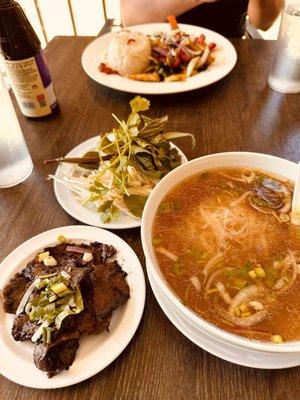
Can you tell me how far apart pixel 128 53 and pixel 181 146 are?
0.70 metres

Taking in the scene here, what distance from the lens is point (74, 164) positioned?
1.18 meters

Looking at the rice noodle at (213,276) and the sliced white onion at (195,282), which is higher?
the sliced white onion at (195,282)

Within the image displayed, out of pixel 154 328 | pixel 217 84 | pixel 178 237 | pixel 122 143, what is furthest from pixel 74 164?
pixel 217 84

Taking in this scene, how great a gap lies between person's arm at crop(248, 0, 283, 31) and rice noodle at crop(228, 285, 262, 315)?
2.20 m

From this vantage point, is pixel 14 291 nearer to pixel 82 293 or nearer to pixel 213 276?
pixel 82 293

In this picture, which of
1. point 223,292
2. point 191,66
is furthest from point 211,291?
point 191,66

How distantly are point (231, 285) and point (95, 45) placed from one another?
164 centimetres

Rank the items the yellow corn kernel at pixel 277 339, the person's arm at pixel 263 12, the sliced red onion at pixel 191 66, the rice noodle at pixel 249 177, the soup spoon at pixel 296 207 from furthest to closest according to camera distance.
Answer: the person's arm at pixel 263 12 → the sliced red onion at pixel 191 66 → the rice noodle at pixel 249 177 → the soup spoon at pixel 296 207 → the yellow corn kernel at pixel 277 339

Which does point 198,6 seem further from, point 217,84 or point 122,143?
point 122,143

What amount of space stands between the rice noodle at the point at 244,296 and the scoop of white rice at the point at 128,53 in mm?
1322

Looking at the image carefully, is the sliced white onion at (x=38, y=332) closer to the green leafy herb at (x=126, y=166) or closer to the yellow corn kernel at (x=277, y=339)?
the green leafy herb at (x=126, y=166)

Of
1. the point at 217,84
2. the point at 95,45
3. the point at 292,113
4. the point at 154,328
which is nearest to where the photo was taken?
the point at 154,328

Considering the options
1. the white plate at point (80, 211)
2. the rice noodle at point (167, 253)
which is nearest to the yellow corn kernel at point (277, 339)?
the rice noodle at point (167, 253)

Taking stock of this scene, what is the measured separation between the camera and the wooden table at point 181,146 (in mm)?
698
